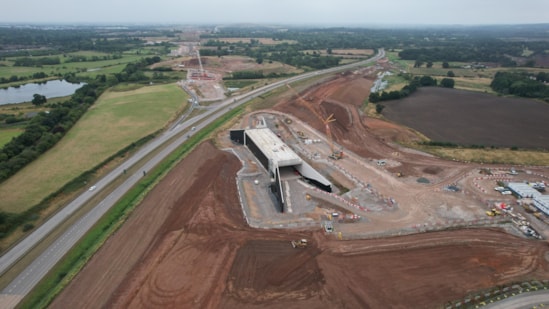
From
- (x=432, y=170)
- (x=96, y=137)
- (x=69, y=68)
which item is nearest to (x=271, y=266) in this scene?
(x=432, y=170)

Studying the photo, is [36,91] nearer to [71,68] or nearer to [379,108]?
[71,68]

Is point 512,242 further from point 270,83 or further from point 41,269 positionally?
point 270,83

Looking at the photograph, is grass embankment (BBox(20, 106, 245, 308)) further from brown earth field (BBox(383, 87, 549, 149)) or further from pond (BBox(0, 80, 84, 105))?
pond (BBox(0, 80, 84, 105))

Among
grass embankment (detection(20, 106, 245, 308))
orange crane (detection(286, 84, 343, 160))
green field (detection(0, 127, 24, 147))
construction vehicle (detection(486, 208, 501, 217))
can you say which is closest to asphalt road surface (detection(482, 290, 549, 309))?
construction vehicle (detection(486, 208, 501, 217))

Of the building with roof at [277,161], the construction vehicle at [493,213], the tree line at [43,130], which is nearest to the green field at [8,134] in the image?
the tree line at [43,130]

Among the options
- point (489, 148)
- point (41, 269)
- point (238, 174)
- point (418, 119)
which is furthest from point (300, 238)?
point (418, 119)
